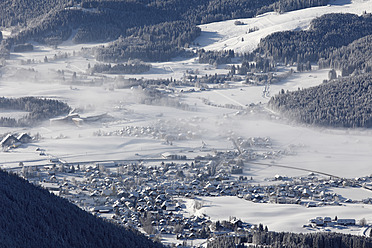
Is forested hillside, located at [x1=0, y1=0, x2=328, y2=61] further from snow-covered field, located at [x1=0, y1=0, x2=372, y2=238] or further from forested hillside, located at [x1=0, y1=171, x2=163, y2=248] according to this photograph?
forested hillside, located at [x1=0, y1=171, x2=163, y2=248]

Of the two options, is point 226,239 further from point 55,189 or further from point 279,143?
point 279,143

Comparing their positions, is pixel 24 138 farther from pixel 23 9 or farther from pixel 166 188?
pixel 23 9

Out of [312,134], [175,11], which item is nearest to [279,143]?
[312,134]

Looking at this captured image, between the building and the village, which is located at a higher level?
Answer: the building

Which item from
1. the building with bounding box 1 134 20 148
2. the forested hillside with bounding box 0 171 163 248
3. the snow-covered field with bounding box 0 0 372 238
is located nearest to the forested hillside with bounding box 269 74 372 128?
the snow-covered field with bounding box 0 0 372 238

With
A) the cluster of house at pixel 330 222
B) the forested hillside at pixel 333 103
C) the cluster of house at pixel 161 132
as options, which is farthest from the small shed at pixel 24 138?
the cluster of house at pixel 330 222
